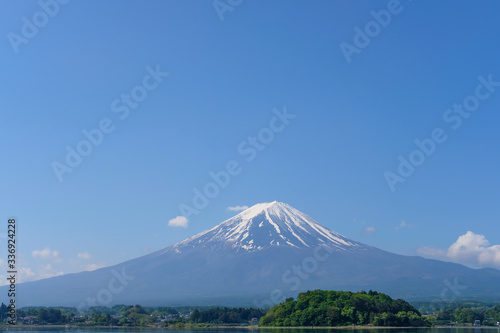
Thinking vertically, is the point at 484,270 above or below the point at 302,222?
below

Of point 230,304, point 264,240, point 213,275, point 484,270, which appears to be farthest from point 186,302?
point 484,270

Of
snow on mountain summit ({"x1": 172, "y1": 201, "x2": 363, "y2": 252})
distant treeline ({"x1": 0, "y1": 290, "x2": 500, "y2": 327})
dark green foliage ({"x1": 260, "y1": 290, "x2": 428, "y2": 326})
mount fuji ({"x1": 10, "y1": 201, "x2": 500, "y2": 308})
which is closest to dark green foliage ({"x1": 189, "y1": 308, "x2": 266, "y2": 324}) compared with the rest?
distant treeline ({"x1": 0, "y1": 290, "x2": 500, "y2": 327})

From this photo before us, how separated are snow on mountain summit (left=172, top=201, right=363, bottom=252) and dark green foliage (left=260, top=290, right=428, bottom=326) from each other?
96.8 metres

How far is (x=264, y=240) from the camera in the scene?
165 metres

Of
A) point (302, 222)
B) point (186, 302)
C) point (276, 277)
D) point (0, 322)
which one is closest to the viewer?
point (0, 322)

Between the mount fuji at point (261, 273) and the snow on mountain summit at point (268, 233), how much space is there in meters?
0.30

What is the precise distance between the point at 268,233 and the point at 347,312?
115 meters

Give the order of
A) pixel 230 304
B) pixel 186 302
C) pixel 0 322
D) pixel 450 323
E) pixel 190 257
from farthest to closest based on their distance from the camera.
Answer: pixel 190 257
pixel 186 302
pixel 230 304
pixel 0 322
pixel 450 323

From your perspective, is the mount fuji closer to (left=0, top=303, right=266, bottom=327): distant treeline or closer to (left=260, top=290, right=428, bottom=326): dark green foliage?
(left=0, top=303, right=266, bottom=327): distant treeline

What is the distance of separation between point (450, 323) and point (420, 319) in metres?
9.86

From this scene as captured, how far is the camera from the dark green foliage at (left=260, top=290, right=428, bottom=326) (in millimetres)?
54062

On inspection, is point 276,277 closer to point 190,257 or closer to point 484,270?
point 190,257

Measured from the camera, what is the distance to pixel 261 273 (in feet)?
505

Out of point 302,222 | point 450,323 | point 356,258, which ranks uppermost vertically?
point 302,222
